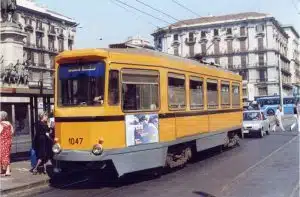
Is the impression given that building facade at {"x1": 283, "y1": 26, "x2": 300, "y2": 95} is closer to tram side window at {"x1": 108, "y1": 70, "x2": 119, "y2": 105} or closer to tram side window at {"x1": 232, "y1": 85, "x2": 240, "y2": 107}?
tram side window at {"x1": 232, "y1": 85, "x2": 240, "y2": 107}

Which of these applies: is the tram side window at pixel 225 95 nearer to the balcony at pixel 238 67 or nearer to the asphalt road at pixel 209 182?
the asphalt road at pixel 209 182

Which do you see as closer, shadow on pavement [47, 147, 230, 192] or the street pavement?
the street pavement

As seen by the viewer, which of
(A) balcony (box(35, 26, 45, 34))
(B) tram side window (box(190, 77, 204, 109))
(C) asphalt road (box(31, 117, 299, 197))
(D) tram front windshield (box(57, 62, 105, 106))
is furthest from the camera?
(A) balcony (box(35, 26, 45, 34))

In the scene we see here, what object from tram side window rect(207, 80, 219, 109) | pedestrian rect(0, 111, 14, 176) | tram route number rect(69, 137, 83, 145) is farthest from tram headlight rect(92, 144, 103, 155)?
tram side window rect(207, 80, 219, 109)

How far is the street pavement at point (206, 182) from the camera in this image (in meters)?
9.63

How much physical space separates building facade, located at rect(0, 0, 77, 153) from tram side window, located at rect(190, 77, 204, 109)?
15.2 feet

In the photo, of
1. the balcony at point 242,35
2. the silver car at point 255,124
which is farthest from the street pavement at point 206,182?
the balcony at point 242,35

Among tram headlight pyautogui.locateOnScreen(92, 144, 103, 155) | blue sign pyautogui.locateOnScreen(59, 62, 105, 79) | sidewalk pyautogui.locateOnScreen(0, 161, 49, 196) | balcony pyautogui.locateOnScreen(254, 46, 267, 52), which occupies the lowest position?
sidewalk pyautogui.locateOnScreen(0, 161, 49, 196)

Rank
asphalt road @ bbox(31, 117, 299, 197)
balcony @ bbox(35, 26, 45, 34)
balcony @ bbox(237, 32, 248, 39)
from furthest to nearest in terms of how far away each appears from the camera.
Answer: balcony @ bbox(237, 32, 248, 39) < balcony @ bbox(35, 26, 45, 34) < asphalt road @ bbox(31, 117, 299, 197)

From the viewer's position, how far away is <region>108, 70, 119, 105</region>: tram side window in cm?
1045

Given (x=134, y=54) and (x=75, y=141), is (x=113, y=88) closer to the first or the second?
(x=134, y=54)

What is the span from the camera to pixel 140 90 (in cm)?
1105

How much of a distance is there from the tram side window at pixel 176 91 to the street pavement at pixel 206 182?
1.77 metres

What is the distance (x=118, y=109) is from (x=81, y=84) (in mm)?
988
